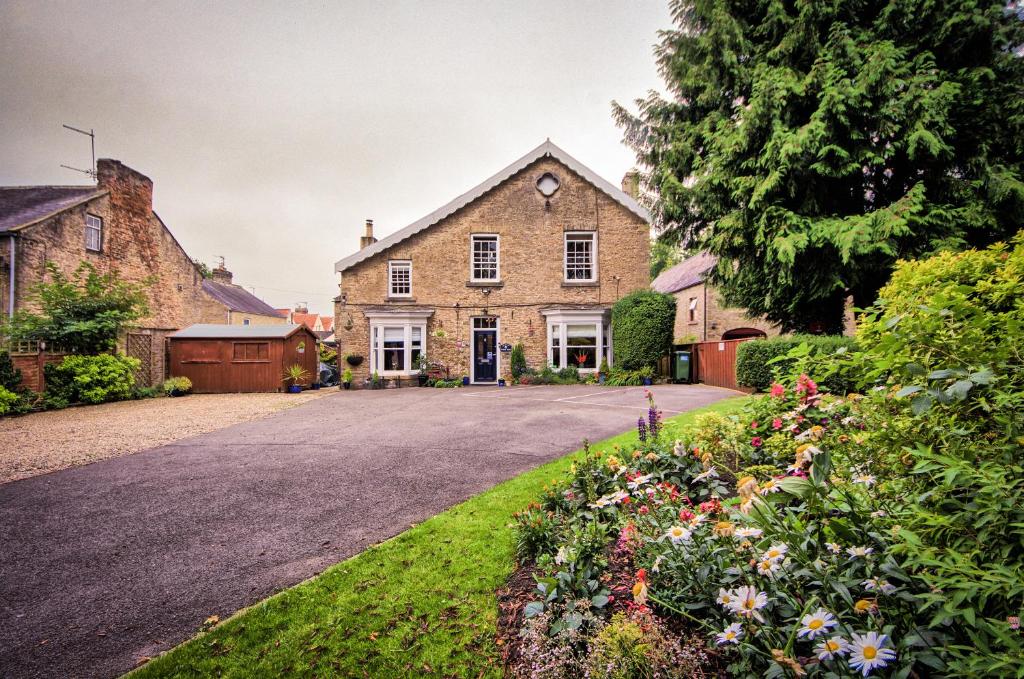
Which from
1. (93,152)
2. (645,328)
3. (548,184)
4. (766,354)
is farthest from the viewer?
(93,152)

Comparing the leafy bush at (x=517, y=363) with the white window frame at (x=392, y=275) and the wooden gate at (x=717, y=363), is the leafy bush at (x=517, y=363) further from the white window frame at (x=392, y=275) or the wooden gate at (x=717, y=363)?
the wooden gate at (x=717, y=363)

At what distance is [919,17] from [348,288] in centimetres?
1931

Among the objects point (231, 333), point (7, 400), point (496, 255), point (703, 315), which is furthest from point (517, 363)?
point (7, 400)

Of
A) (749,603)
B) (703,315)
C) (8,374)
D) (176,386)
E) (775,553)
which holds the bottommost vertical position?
(176,386)

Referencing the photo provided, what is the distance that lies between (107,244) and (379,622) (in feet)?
80.9

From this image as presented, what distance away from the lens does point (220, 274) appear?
3500 centimetres

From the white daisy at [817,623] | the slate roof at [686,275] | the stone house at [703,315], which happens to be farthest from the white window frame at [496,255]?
the white daisy at [817,623]

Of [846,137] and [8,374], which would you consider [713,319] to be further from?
[8,374]

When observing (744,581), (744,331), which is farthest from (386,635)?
(744,331)

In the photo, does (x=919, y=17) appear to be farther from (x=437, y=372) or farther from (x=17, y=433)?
(x=17, y=433)

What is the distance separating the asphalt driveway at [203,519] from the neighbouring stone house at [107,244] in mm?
12834

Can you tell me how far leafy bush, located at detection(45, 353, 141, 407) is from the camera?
12078 mm

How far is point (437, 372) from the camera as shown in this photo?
59.4 ft

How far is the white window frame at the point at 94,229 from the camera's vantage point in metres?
17.8
